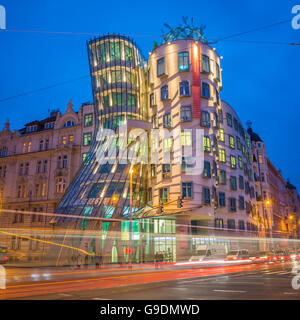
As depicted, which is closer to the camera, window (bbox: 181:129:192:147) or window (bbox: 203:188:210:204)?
window (bbox: 203:188:210:204)

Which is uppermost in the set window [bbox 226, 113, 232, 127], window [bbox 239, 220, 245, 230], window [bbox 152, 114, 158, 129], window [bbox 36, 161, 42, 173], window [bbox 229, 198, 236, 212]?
window [bbox 226, 113, 232, 127]

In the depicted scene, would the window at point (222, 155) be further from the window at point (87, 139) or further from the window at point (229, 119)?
the window at point (87, 139)

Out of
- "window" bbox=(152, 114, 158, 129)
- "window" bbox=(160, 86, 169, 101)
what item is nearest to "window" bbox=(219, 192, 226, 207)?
"window" bbox=(152, 114, 158, 129)

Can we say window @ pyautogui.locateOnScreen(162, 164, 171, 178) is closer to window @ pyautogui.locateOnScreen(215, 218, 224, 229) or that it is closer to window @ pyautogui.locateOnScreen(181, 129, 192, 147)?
window @ pyautogui.locateOnScreen(181, 129, 192, 147)

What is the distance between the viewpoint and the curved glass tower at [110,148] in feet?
122

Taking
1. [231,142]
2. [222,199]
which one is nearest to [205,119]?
[231,142]

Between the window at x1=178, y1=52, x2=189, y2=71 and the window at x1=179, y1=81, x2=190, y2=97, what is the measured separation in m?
1.77

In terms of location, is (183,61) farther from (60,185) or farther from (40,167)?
(40,167)

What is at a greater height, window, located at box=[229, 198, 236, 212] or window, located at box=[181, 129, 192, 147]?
window, located at box=[181, 129, 192, 147]

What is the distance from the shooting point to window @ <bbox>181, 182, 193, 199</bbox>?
125 feet

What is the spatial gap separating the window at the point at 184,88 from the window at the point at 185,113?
1.69 metres

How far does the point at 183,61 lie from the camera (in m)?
42.2
